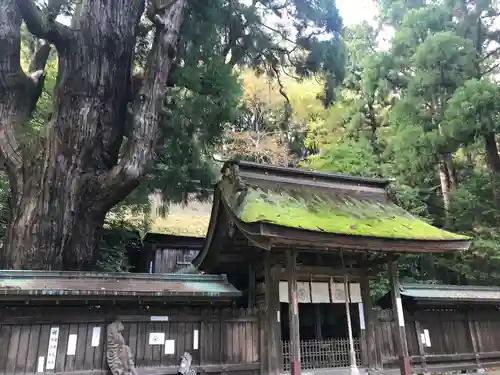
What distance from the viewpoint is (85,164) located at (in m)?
8.02

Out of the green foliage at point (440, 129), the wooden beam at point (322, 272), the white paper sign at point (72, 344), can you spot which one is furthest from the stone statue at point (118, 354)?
the green foliage at point (440, 129)

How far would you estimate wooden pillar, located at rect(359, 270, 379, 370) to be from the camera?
852 cm

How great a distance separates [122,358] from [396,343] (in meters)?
6.00

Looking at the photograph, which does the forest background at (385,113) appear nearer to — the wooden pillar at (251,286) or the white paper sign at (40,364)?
the wooden pillar at (251,286)

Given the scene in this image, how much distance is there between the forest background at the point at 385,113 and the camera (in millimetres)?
10734

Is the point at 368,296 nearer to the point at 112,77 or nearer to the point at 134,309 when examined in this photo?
the point at 134,309

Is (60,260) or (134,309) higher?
(60,260)

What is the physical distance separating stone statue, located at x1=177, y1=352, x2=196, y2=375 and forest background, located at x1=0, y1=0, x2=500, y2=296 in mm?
5013

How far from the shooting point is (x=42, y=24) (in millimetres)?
7961

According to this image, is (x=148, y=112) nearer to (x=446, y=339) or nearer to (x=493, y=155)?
(x=446, y=339)

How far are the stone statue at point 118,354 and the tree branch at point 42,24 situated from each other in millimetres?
5940

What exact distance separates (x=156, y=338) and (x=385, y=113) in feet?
52.2

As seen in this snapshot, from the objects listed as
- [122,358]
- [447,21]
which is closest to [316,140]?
[447,21]

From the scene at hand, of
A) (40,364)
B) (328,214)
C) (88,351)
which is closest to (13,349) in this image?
(40,364)
